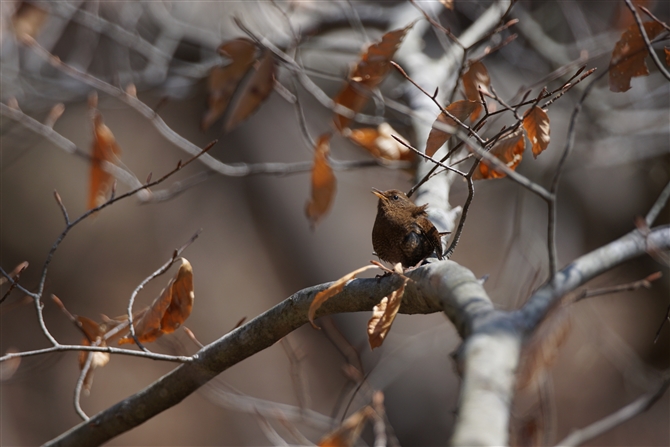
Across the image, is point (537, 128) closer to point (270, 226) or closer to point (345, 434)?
point (345, 434)

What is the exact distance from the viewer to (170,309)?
247cm

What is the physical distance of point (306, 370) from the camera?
6.46 metres

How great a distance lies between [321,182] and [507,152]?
155 centimetres

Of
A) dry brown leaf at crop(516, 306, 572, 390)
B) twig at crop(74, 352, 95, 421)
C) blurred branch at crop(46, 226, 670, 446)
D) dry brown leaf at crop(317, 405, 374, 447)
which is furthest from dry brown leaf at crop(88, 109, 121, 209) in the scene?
dry brown leaf at crop(516, 306, 572, 390)

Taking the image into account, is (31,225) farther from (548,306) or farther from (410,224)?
(548,306)

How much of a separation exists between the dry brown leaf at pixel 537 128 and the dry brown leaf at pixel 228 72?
2120mm

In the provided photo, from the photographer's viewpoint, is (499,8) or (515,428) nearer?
(515,428)

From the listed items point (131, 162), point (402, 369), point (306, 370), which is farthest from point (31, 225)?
point (402, 369)

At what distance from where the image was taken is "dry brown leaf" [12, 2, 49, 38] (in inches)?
204

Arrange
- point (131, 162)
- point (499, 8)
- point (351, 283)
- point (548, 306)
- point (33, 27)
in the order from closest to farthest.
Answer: point (548, 306) < point (351, 283) < point (499, 8) < point (33, 27) < point (131, 162)

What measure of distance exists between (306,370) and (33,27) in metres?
4.49

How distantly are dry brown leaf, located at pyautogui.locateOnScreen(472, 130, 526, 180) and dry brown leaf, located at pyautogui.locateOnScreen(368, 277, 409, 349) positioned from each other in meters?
0.78

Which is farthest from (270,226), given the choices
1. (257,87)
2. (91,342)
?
(91,342)

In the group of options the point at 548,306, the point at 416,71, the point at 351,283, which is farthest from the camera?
the point at 416,71
